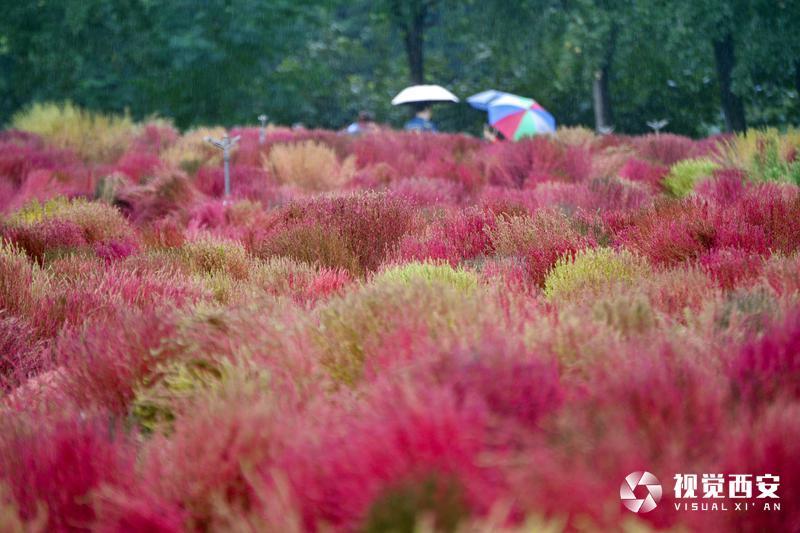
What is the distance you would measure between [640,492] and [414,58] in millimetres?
26376

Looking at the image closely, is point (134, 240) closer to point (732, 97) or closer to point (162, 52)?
point (732, 97)

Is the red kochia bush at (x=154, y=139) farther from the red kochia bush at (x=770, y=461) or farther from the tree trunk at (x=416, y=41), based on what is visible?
the red kochia bush at (x=770, y=461)

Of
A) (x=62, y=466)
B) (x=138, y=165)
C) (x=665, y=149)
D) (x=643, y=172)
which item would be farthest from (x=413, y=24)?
(x=62, y=466)

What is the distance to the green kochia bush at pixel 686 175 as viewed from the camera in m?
9.65

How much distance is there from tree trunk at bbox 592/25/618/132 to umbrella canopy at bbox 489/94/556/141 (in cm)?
331

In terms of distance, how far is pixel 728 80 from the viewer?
20.5 meters

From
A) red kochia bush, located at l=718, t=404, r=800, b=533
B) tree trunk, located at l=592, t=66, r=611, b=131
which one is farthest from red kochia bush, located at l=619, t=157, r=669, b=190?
tree trunk, located at l=592, t=66, r=611, b=131

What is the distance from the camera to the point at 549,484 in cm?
219

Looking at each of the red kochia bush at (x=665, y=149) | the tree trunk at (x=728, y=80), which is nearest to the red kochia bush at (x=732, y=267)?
the red kochia bush at (x=665, y=149)

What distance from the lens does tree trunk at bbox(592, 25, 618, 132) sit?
24500 mm

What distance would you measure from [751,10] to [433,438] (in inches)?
721

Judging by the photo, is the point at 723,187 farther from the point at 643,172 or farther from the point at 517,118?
the point at 517,118

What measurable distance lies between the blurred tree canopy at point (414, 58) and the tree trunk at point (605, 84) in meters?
0.05

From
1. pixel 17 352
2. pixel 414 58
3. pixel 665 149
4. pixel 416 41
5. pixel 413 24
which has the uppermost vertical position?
pixel 413 24
